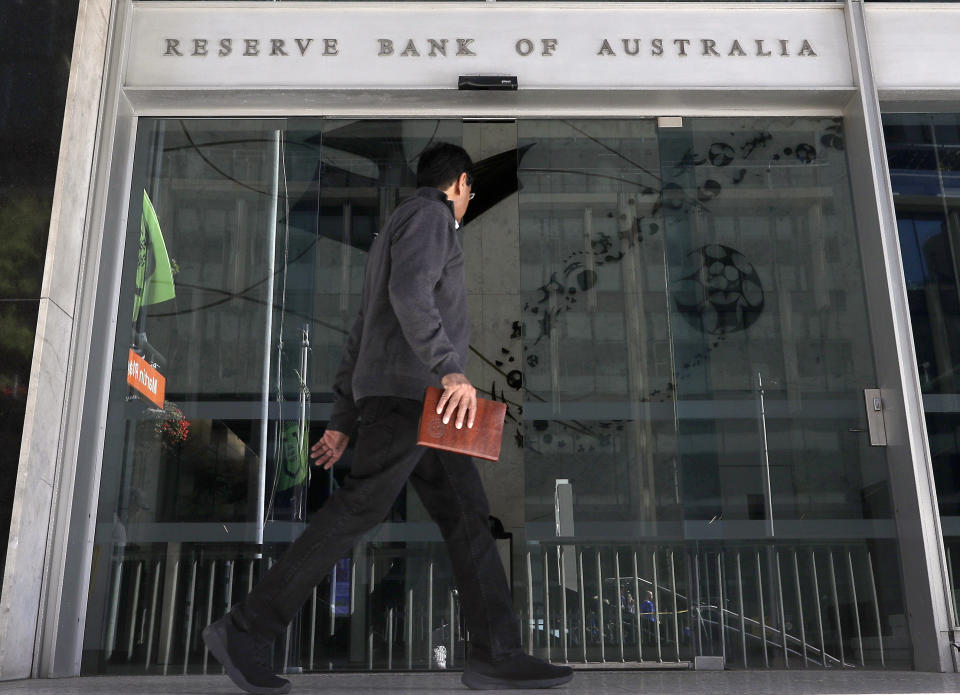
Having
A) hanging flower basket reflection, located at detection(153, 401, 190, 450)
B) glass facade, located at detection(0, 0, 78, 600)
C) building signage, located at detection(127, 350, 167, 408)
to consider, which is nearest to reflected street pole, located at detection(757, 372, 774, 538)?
hanging flower basket reflection, located at detection(153, 401, 190, 450)

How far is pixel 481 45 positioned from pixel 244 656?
3.06m

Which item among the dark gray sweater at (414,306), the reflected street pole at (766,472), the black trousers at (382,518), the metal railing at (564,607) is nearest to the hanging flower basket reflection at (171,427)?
the metal railing at (564,607)

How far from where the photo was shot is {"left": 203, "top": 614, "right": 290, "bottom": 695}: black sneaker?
2.96 metres

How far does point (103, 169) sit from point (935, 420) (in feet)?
12.9

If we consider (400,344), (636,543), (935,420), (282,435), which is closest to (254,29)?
(282,435)

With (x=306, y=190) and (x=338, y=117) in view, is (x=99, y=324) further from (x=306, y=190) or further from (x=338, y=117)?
(x=338, y=117)

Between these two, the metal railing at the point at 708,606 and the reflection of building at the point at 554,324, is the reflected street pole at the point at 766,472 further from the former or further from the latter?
the metal railing at the point at 708,606

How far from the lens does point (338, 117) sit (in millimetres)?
4898

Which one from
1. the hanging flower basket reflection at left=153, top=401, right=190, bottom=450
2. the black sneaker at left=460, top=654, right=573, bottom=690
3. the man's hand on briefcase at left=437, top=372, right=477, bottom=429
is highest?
the hanging flower basket reflection at left=153, top=401, right=190, bottom=450

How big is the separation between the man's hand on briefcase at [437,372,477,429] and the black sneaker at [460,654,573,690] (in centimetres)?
76

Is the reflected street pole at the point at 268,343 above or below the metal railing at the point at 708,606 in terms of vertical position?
above

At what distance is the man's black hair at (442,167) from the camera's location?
3.61m

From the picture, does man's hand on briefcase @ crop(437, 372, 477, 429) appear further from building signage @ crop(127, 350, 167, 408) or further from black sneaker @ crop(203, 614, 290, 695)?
building signage @ crop(127, 350, 167, 408)

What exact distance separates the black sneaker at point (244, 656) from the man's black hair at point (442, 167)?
1.65 metres
